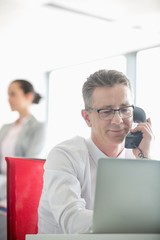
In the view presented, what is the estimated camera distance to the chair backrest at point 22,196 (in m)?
1.50

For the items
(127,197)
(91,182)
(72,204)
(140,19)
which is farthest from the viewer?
(140,19)

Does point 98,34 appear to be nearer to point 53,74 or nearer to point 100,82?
point 53,74

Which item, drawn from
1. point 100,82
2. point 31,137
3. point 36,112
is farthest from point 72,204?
point 36,112

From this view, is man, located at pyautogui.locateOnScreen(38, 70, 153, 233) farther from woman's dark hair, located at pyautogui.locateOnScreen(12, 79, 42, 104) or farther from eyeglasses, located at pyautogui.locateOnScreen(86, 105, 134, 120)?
woman's dark hair, located at pyautogui.locateOnScreen(12, 79, 42, 104)

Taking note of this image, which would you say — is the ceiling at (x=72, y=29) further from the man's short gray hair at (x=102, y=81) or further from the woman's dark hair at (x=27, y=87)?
the man's short gray hair at (x=102, y=81)

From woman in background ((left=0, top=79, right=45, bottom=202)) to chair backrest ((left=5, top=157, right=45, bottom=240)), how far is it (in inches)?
43.8

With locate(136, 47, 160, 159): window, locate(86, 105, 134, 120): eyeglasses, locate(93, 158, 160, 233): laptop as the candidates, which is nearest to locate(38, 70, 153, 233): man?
locate(86, 105, 134, 120): eyeglasses

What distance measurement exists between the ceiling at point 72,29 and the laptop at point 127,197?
11.4ft

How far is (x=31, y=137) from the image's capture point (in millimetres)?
3023

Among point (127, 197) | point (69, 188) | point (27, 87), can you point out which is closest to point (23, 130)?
point (27, 87)

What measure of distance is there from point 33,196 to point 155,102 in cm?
449

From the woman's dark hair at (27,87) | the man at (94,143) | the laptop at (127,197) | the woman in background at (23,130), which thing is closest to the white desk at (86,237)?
the laptop at (127,197)

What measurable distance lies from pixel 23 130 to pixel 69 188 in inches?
73.1

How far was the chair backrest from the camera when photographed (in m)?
1.50
